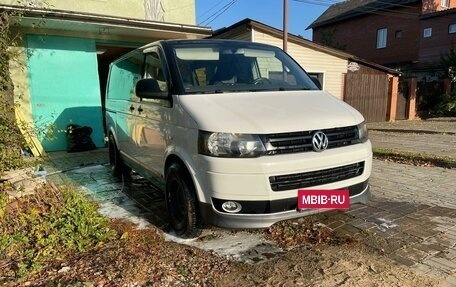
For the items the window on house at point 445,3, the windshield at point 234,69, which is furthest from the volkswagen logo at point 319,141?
the window on house at point 445,3

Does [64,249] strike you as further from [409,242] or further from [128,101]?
[409,242]

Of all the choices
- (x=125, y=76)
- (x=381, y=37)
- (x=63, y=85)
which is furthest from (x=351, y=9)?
(x=125, y=76)

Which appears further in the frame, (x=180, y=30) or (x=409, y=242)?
(x=180, y=30)

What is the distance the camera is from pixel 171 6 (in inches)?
404

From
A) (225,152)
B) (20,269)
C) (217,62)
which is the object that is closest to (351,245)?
(225,152)

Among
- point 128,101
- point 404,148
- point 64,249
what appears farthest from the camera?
point 404,148

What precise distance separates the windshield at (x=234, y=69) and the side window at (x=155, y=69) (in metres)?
0.23

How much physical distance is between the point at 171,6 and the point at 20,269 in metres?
8.73

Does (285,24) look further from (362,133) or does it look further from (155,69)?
(362,133)

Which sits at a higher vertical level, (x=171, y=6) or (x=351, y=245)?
(x=171, y=6)

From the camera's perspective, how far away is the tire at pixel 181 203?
3.43m

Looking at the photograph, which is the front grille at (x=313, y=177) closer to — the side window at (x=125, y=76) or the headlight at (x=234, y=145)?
the headlight at (x=234, y=145)

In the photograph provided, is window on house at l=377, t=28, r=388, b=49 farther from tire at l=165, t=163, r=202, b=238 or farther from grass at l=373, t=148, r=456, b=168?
tire at l=165, t=163, r=202, b=238

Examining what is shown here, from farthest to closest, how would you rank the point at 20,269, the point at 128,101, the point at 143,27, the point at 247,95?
the point at 143,27, the point at 128,101, the point at 247,95, the point at 20,269
